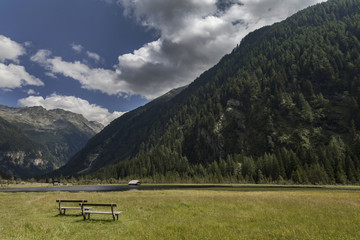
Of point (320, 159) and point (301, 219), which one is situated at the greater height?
point (301, 219)

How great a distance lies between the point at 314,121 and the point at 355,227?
210293 mm

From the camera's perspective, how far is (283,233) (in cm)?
1489

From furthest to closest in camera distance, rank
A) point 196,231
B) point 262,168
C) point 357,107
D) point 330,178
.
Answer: point 357,107 → point 262,168 → point 330,178 → point 196,231

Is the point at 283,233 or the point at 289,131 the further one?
the point at 289,131

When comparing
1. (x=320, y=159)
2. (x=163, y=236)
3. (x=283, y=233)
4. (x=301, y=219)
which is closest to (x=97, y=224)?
(x=163, y=236)

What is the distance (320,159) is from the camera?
399 feet

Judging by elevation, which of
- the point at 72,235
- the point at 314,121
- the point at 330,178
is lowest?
the point at 330,178

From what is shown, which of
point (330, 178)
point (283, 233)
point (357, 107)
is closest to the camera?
Answer: point (283, 233)

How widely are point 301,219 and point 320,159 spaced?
122 meters

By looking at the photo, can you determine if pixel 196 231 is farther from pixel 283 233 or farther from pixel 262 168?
pixel 262 168

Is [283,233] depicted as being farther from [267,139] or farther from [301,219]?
[267,139]

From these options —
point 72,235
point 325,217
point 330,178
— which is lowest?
point 330,178

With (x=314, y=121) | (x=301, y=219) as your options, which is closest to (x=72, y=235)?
(x=301, y=219)

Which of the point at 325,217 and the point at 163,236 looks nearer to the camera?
the point at 163,236
